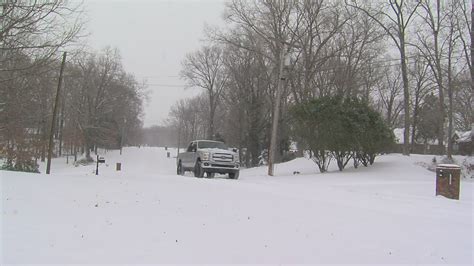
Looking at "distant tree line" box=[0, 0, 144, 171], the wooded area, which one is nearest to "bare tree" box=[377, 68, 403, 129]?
the wooded area

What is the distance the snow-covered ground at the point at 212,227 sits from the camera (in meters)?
6.00

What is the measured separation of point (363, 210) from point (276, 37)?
3079 centimetres

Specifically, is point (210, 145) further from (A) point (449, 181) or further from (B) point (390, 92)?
(B) point (390, 92)

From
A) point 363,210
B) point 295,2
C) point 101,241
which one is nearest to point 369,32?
point 295,2

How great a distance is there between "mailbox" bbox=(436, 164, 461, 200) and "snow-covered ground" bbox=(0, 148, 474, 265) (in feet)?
4.67

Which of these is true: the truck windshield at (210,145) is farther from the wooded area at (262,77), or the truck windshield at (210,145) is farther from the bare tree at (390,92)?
the bare tree at (390,92)

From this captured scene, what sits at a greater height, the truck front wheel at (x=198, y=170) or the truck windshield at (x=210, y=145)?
the truck windshield at (x=210, y=145)

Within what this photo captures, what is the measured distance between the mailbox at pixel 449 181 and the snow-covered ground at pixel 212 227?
142cm

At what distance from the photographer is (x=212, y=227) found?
740 cm

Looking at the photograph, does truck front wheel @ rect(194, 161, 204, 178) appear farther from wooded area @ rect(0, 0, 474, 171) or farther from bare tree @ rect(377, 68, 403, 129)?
bare tree @ rect(377, 68, 403, 129)

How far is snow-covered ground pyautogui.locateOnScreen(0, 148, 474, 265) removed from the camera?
6000 millimetres

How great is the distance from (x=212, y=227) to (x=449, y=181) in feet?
28.7

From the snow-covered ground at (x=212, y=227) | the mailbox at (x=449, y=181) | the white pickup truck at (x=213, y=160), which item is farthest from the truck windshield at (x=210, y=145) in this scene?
the mailbox at (x=449, y=181)

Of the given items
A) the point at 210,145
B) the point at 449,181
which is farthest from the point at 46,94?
the point at 449,181
